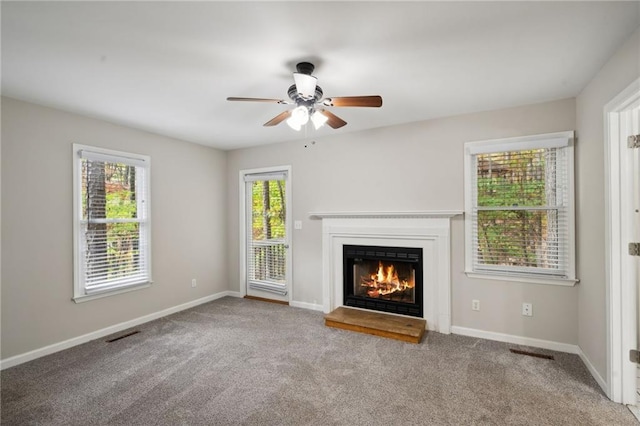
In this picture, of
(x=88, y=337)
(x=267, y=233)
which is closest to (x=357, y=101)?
(x=267, y=233)

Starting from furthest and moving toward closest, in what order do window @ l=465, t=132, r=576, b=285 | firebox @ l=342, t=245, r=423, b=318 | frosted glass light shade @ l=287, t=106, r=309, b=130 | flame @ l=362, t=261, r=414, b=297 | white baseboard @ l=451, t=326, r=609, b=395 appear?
flame @ l=362, t=261, r=414, b=297
firebox @ l=342, t=245, r=423, b=318
window @ l=465, t=132, r=576, b=285
white baseboard @ l=451, t=326, r=609, b=395
frosted glass light shade @ l=287, t=106, r=309, b=130

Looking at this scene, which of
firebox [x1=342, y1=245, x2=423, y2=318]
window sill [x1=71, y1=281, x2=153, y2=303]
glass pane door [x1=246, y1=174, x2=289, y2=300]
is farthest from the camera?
glass pane door [x1=246, y1=174, x2=289, y2=300]

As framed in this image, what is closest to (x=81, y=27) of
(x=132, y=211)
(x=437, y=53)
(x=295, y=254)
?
(x=437, y=53)

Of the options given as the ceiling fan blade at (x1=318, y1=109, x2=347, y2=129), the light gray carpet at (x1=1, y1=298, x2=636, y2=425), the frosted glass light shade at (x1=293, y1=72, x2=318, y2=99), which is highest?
the frosted glass light shade at (x1=293, y1=72, x2=318, y2=99)

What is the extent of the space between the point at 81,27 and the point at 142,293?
3030mm

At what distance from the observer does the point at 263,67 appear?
2207 millimetres

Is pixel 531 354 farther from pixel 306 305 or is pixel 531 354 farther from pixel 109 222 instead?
pixel 109 222

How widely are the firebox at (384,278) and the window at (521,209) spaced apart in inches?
25.2

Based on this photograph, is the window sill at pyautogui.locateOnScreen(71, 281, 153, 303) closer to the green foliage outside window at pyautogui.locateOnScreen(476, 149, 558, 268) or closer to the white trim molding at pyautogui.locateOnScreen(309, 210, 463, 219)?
the white trim molding at pyautogui.locateOnScreen(309, 210, 463, 219)

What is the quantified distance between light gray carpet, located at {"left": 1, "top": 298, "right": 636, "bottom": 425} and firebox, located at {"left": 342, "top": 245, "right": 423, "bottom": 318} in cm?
50

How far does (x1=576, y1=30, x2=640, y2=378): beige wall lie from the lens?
2119 millimetres

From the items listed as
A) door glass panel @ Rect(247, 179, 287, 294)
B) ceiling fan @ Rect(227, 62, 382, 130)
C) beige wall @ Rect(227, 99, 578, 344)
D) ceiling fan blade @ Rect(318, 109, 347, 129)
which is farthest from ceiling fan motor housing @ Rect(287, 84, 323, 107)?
door glass panel @ Rect(247, 179, 287, 294)

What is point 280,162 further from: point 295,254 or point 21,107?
point 21,107

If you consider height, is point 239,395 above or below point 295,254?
below
